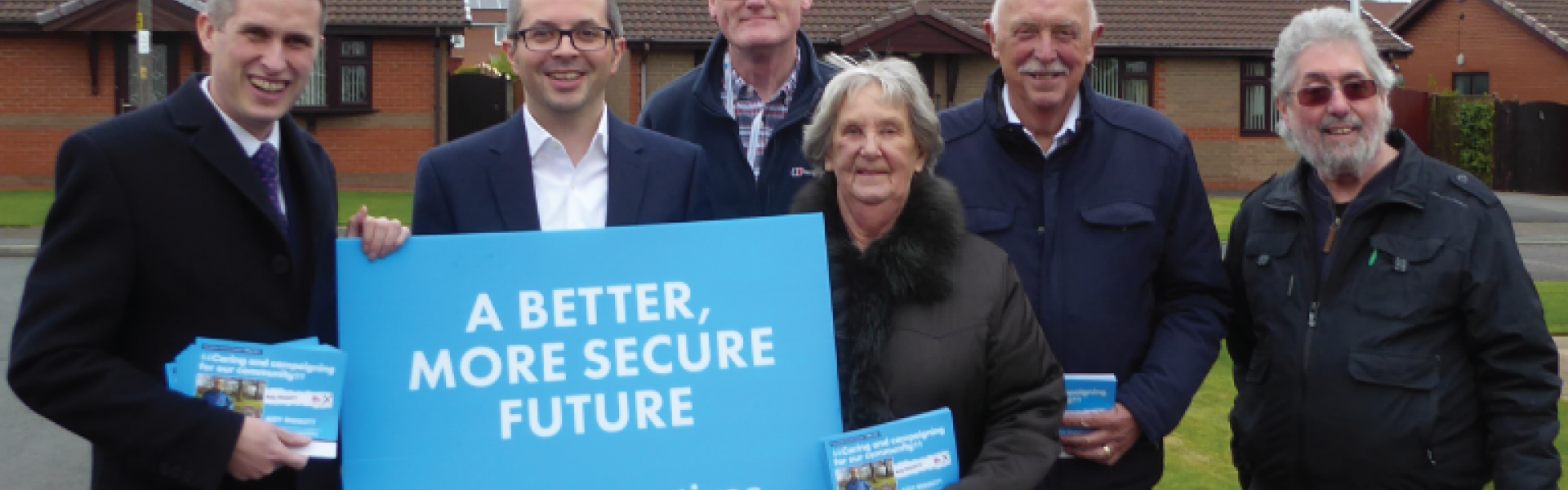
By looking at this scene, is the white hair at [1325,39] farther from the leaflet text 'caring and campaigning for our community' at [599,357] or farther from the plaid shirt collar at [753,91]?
the leaflet text 'caring and campaigning for our community' at [599,357]

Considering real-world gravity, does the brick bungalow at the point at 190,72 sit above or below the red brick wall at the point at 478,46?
below

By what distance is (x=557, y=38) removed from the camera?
312cm

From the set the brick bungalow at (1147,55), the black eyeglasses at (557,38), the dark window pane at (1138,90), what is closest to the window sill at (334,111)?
the brick bungalow at (1147,55)

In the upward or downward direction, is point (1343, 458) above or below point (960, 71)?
below

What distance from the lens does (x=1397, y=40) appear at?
29922mm

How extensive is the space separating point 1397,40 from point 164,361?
31420 millimetres

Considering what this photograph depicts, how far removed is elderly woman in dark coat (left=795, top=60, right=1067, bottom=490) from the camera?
9.43 ft

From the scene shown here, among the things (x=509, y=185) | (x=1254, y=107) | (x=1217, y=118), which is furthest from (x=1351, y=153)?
(x=1254, y=107)

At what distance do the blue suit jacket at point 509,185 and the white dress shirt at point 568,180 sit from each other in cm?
2

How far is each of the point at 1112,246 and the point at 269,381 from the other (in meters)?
2.00

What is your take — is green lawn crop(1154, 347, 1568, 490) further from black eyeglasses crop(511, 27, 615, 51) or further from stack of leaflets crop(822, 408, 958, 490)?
black eyeglasses crop(511, 27, 615, 51)

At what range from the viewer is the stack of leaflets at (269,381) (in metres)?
2.53

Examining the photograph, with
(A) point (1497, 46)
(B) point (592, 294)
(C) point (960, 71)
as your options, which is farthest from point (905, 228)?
(A) point (1497, 46)

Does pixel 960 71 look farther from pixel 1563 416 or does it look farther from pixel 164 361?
pixel 164 361
